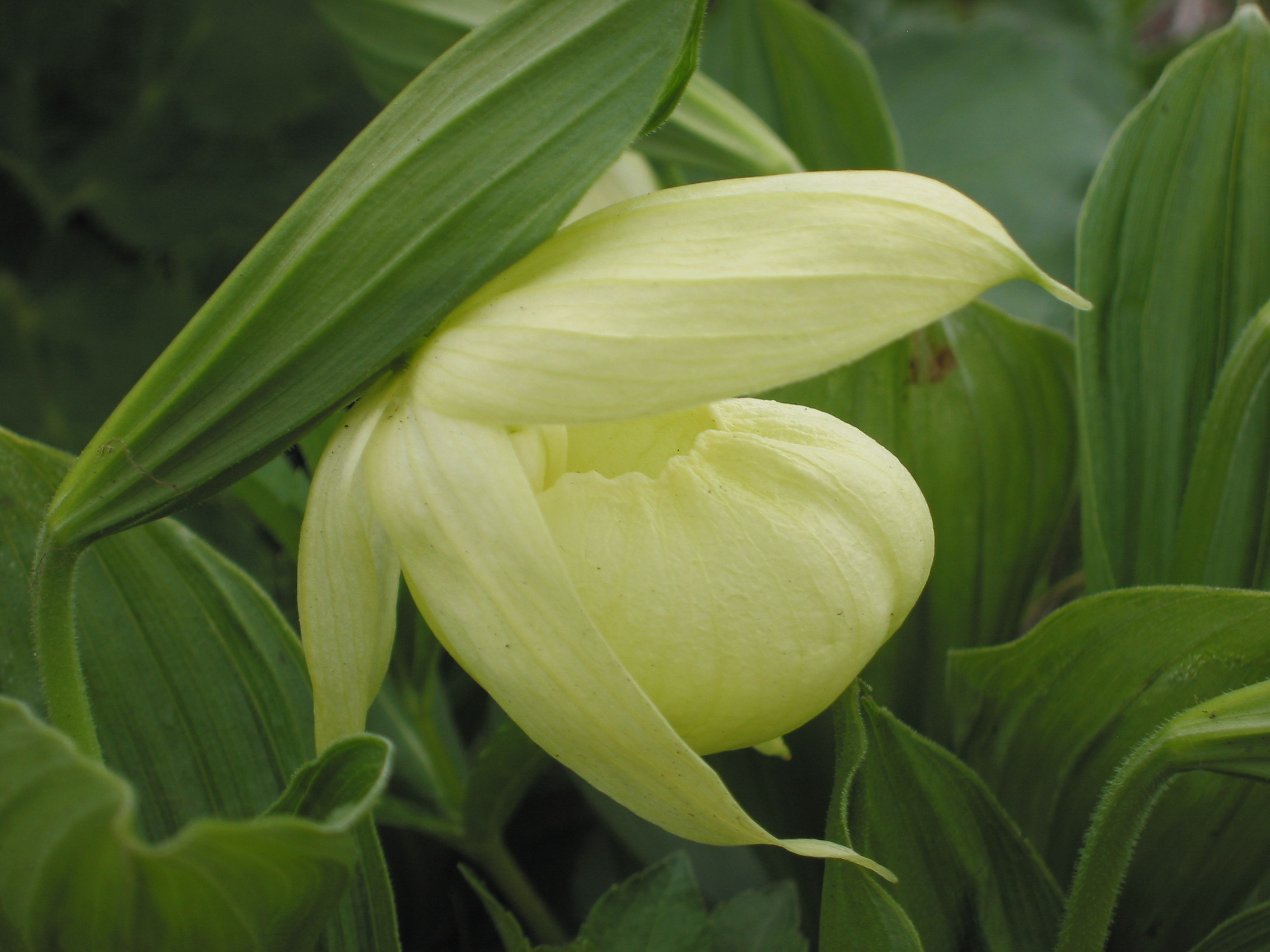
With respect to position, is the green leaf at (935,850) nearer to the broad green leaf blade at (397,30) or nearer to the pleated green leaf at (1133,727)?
the pleated green leaf at (1133,727)

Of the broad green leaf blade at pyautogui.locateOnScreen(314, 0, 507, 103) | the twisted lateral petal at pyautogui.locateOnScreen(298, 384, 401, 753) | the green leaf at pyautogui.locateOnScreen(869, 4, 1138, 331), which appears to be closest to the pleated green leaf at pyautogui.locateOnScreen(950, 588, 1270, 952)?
the twisted lateral petal at pyautogui.locateOnScreen(298, 384, 401, 753)

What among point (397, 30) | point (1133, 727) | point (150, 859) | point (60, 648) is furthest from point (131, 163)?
point (1133, 727)

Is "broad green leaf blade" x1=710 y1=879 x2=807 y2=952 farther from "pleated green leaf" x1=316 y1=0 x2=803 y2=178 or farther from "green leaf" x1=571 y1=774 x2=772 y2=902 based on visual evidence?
"pleated green leaf" x1=316 y1=0 x2=803 y2=178

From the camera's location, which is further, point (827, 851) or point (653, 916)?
point (653, 916)

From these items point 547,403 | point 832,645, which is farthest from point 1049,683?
point 547,403

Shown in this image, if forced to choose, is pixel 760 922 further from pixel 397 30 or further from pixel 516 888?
pixel 397 30
